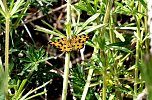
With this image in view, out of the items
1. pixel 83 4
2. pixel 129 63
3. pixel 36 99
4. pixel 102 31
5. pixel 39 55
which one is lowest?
pixel 36 99

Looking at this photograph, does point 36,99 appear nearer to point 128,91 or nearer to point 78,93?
point 78,93

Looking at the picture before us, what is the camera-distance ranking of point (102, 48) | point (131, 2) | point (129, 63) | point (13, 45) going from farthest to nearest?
point (129, 63) < point (13, 45) < point (131, 2) < point (102, 48)

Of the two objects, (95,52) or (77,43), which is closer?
(77,43)

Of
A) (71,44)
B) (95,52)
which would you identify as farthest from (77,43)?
(95,52)

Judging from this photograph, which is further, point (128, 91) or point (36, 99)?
point (36, 99)

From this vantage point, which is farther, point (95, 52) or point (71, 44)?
point (95, 52)

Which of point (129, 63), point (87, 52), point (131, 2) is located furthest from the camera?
point (87, 52)

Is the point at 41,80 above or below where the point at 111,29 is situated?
below

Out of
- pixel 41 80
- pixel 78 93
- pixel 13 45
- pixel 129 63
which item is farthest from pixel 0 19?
pixel 129 63

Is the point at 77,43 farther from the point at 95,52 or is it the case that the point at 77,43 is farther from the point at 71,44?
the point at 95,52

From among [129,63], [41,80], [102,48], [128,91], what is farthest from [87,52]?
[102,48]
